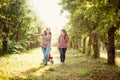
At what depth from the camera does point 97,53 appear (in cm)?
2369

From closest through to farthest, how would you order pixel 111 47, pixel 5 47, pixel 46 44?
pixel 111 47 < pixel 46 44 < pixel 5 47

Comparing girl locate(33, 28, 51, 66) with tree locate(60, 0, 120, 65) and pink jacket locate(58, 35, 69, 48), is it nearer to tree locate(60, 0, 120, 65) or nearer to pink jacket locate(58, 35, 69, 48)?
pink jacket locate(58, 35, 69, 48)

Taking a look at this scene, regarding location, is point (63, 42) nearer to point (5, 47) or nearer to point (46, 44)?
point (46, 44)

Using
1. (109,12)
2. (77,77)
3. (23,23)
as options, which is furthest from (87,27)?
(109,12)

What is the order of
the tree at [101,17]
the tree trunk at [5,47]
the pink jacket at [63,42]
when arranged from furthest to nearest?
1. the tree trunk at [5,47]
2. the pink jacket at [63,42]
3. the tree at [101,17]

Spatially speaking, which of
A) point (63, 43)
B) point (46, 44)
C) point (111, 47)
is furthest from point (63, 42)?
point (111, 47)

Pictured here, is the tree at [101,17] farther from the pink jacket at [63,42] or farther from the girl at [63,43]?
the pink jacket at [63,42]

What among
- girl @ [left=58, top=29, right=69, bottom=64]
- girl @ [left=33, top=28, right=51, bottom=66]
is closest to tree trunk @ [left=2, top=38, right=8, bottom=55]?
girl @ [left=58, top=29, right=69, bottom=64]

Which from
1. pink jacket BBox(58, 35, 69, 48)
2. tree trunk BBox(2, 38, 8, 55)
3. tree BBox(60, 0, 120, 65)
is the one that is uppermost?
tree BBox(60, 0, 120, 65)

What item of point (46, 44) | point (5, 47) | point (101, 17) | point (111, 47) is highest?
point (101, 17)

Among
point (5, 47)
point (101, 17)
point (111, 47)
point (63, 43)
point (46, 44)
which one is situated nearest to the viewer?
point (101, 17)

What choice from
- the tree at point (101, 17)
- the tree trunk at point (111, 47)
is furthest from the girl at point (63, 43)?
the tree trunk at point (111, 47)

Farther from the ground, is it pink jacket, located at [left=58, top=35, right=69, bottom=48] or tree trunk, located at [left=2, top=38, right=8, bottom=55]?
pink jacket, located at [left=58, top=35, right=69, bottom=48]

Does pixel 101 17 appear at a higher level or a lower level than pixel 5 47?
higher
